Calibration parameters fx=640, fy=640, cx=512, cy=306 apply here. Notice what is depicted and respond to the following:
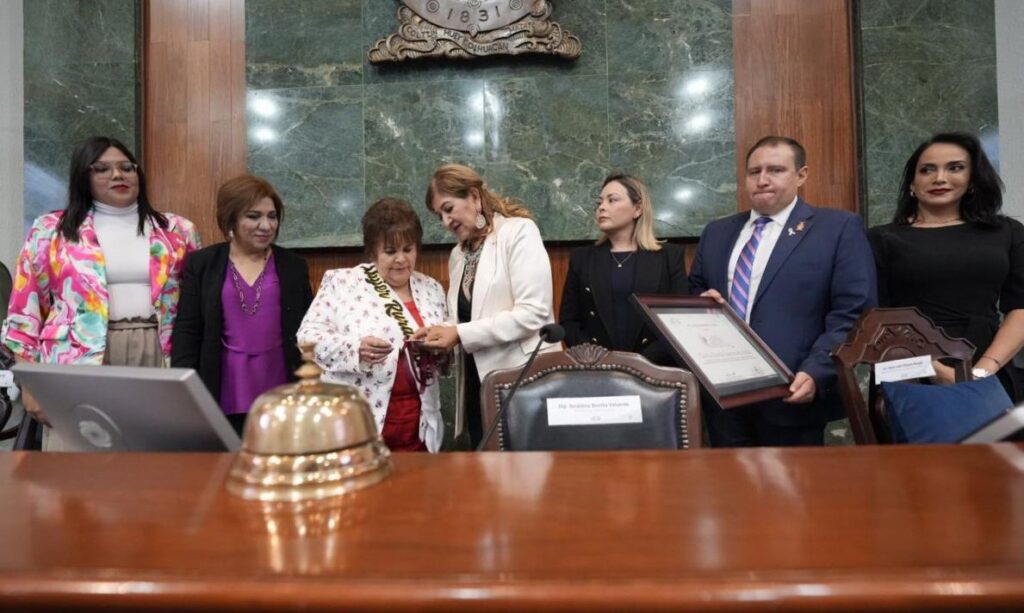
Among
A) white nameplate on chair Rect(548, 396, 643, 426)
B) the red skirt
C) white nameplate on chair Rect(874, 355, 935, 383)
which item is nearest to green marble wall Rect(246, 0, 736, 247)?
the red skirt

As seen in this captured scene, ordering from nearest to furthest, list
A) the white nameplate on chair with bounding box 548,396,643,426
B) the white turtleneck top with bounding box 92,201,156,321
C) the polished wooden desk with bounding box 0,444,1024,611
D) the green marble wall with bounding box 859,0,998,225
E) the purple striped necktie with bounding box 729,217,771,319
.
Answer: the polished wooden desk with bounding box 0,444,1024,611 → the white nameplate on chair with bounding box 548,396,643,426 → the purple striped necktie with bounding box 729,217,771,319 → the white turtleneck top with bounding box 92,201,156,321 → the green marble wall with bounding box 859,0,998,225

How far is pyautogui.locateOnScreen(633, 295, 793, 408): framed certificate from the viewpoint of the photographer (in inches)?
65.0

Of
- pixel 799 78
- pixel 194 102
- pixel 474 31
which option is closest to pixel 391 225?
pixel 474 31

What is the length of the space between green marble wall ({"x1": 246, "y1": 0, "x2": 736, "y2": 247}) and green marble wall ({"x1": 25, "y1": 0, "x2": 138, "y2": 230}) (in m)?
0.75

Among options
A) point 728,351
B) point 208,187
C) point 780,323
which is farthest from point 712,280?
point 208,187

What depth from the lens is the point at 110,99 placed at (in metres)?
3.78

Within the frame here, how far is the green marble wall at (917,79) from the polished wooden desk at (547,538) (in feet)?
9.95

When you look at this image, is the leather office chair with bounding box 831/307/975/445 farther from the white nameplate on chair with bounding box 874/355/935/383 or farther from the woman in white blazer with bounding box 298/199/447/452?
the woman in white blazer with bounding box 298/199/447/452

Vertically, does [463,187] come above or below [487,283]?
above

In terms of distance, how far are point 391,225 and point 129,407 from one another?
4.19 ft

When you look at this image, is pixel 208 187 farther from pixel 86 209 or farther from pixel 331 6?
pixel 86 209

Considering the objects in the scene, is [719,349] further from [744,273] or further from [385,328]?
[385,328]

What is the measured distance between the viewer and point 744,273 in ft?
6.93

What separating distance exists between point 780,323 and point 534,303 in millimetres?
795
